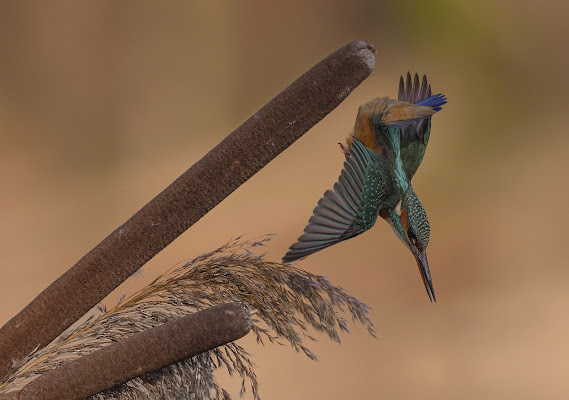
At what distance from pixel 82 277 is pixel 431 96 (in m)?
0.26

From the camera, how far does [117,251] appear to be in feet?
1.16

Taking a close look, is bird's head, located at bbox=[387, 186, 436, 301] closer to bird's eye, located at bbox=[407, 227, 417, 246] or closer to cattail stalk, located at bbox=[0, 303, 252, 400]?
bird's eye, located at bbox=[407, 227, 417, 246]

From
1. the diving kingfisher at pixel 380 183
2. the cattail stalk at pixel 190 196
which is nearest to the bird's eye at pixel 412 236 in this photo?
the diving kingfisher at pixel 380 183

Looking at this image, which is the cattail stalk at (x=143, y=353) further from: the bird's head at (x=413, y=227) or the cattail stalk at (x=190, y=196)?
the bird's head at (x=413, y=227)

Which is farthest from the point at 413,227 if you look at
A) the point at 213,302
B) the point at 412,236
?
the point at 213,302

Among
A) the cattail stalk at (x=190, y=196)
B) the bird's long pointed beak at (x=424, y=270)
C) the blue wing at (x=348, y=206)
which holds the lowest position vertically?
the bird's long pointed beak at (x=424, y=270)

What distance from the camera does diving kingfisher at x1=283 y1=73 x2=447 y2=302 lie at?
1.27 feet

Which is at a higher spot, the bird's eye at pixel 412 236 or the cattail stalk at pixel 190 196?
the cattail stalk at pixel 190 196

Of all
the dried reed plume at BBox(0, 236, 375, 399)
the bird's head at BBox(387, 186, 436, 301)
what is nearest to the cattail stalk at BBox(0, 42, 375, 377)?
the dried reed plume at BBox(0, 236, 375, 399)

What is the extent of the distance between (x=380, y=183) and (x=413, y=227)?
41 mm

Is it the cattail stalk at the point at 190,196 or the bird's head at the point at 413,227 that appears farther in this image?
the bird's head at the point at 413,227

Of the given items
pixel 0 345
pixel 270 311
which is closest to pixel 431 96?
pixel 270 311

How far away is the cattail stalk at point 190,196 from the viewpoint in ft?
1.08

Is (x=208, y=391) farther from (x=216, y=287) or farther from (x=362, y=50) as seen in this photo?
(x=362, y=50)
